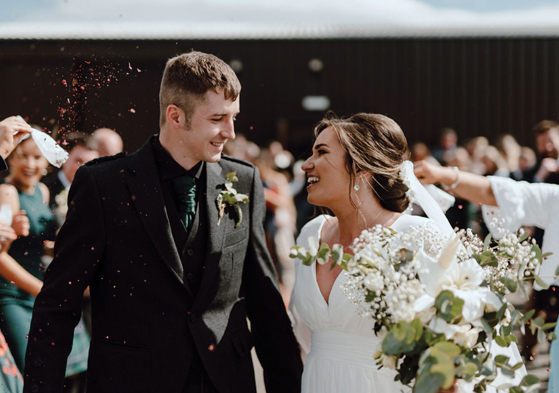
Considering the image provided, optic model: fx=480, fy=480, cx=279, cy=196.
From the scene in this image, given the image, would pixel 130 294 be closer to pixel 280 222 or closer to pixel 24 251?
pixel 24 251

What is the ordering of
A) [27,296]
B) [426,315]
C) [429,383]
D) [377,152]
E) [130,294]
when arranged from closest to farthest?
[429,383] < [426,315] < [130,294] < [377,152] < [27,296]

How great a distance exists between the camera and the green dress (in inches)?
118

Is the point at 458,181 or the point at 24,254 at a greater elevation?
the point at 458,181

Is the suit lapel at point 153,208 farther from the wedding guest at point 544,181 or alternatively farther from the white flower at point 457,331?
the wedding guest at point 544,181

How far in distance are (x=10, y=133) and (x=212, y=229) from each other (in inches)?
68.6

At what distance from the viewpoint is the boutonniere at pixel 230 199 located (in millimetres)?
1843

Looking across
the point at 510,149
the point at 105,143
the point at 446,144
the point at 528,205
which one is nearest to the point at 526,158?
the point at 510,149

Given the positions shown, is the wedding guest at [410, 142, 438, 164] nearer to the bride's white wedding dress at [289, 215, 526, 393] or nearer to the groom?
the bride's white wedding dress at [289, 215, 526, 393]

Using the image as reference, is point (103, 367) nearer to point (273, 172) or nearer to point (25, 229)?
point (25, 229)

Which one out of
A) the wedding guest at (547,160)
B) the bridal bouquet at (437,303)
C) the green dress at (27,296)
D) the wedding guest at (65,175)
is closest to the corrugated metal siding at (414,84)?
the wedding guest at (547,160)

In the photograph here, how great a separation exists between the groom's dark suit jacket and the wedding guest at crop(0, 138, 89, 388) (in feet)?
4.97

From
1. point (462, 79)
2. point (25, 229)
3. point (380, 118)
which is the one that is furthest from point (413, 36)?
point (25, 229)

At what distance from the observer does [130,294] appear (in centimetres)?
171

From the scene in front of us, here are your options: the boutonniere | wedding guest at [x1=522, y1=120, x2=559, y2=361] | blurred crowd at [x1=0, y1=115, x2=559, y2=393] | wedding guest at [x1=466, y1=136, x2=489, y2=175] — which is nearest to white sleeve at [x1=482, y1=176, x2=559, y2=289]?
blurred crowd at [x1=0, y1=115, x2=559, y2=393]
